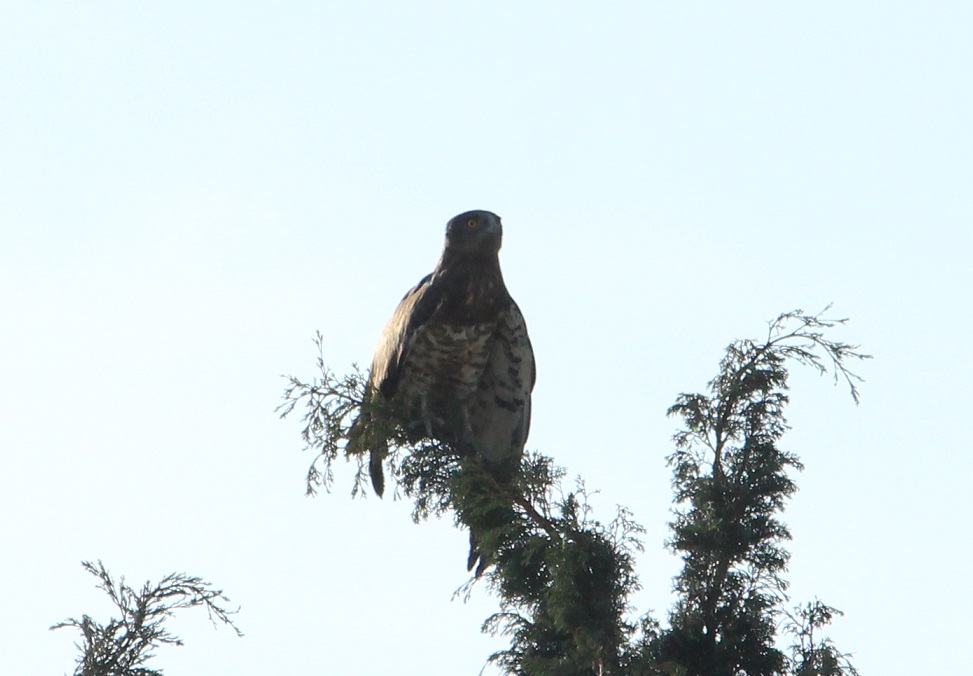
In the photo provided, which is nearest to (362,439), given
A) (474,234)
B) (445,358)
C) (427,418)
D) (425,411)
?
(427,418)

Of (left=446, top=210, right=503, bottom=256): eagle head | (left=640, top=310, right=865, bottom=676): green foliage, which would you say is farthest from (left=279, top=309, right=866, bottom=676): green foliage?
(left=446, top=210, right=503, bottom=256): eagle head

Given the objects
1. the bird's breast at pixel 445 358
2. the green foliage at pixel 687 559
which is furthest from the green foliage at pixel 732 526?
the bird's breast at pixel 445 358

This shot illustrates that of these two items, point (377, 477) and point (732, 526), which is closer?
point (732, 526)

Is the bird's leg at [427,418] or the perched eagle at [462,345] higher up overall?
the perched eagle at [462,345]

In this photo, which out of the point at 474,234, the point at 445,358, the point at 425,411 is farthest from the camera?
the point at 474,234

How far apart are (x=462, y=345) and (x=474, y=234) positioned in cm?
67

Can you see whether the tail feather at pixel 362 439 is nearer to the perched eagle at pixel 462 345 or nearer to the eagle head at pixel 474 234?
the perched eagle at pixel 462 345

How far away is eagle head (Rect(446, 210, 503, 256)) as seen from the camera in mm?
8008

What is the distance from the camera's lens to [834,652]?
16.2ft

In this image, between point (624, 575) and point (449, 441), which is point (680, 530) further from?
point (449, 441)

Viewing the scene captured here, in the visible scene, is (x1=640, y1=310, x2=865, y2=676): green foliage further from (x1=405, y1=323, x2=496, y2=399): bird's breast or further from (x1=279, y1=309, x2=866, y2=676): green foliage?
(x1=405, y1=323, x2=496, y2=399): bird's breast

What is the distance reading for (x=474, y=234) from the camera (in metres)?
8.03

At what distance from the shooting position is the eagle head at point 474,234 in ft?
26.3

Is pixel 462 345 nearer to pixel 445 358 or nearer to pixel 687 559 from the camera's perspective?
pixel 445 358
